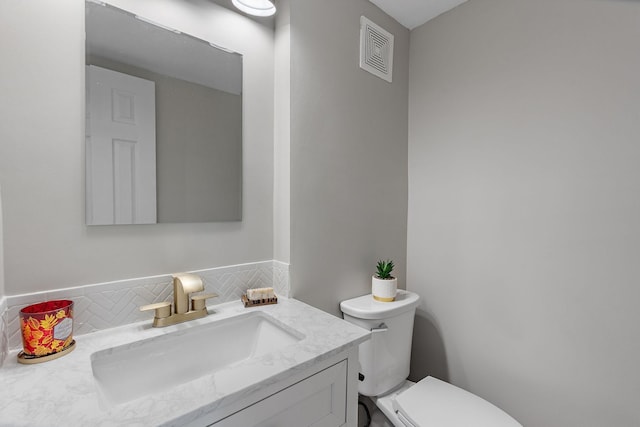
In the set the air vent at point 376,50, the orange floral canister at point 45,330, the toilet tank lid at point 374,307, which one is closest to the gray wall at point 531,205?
the air vent at point 376,50

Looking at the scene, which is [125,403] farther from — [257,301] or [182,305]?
[257,301]

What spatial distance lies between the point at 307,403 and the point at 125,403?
414 millimetres

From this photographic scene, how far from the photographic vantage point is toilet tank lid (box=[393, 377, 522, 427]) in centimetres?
107

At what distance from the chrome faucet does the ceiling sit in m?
1.55

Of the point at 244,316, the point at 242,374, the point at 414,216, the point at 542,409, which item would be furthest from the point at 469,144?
the point at 242,374

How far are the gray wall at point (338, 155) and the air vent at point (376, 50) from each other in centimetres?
4

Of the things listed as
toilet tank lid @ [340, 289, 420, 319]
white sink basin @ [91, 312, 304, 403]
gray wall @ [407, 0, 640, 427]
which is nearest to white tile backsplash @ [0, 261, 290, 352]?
white sink basin @ [91, 312, 304, 403]

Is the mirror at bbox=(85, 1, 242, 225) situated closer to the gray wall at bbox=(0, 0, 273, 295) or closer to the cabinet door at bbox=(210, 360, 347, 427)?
the gray wall at bbox=(0, 0, 273, 295)

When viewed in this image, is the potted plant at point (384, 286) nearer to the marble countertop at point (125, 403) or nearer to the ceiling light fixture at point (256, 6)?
the marble countertop at point (125, 403)

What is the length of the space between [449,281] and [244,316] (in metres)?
1.08

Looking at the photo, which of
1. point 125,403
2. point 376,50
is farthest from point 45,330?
point 376,50

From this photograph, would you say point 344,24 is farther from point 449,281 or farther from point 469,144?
point 449,281

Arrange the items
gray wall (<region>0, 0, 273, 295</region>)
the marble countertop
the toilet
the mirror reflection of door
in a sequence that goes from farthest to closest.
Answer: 1. the toilet
2. the mirror reflection of door
3. gray wall (<region>0, 0, 273, 295</region>)
4. the marble countertop

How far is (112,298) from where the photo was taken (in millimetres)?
896
